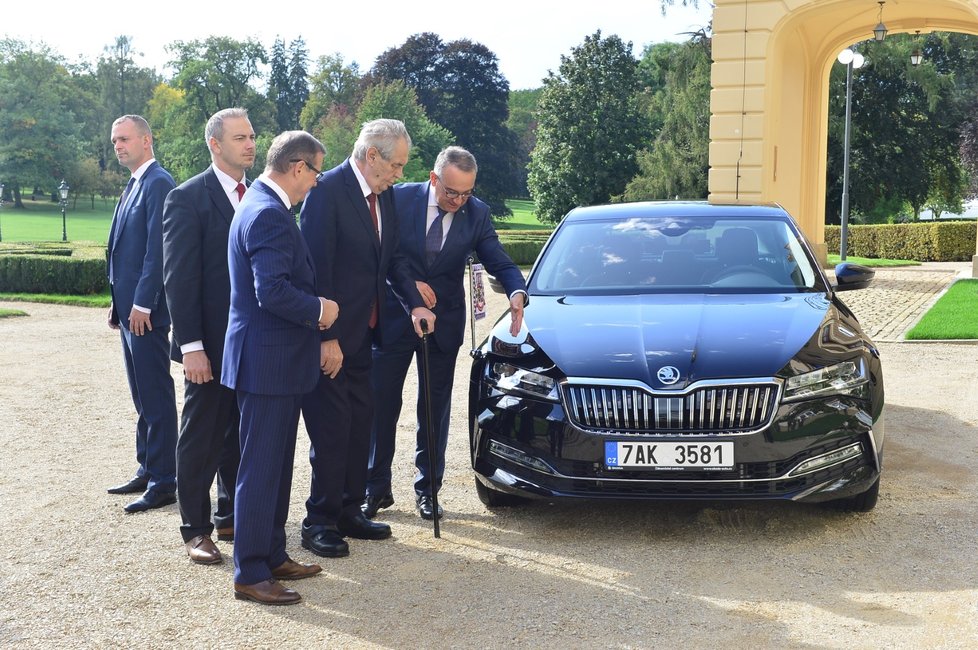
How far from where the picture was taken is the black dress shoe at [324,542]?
4926 millimetres

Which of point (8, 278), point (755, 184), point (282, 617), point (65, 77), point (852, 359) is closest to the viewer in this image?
point (282, 617)

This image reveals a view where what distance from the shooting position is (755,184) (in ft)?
64.3

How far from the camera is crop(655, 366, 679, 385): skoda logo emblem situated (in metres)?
4.83

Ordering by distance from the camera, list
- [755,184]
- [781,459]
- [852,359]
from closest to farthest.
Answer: [781,459], [852,359], [755,184]

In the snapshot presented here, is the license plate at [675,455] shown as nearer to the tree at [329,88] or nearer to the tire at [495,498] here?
the tire at [495,498]

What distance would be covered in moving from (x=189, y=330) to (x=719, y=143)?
16174mm

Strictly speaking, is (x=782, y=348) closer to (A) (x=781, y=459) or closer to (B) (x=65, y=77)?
(A) (x=781, y=459)

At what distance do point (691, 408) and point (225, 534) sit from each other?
2308 millimetres

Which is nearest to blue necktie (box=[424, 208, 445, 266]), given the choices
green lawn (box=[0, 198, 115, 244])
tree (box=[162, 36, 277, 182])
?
green lawn (box=[0, 198, 115, 244])

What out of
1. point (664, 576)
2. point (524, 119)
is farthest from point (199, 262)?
point (524, 119)

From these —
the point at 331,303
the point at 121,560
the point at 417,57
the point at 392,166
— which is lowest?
the point at 121,560

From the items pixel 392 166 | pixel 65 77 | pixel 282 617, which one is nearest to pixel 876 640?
pixel 282 617

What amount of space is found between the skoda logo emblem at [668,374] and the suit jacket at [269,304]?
1.53 m

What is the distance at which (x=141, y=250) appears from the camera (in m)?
5.91
